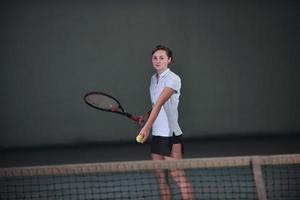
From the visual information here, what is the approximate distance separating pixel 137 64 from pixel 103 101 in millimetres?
3056

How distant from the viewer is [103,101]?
4.61 meters

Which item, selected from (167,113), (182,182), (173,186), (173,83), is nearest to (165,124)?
(167,113)

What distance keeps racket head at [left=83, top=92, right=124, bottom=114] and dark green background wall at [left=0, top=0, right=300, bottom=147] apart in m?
2.94

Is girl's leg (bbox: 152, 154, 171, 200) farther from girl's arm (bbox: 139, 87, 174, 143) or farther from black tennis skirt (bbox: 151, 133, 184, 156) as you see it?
girl's arm (bbox: 139, 87, 174, 143)

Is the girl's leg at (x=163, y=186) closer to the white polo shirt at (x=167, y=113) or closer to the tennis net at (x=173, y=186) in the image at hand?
the tennis net at (x=173, y=186)

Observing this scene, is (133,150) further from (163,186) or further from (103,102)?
(163,186)

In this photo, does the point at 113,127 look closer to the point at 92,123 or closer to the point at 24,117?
the point at 92,123

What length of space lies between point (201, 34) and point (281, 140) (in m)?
2.22

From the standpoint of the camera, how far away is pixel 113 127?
7.67 m

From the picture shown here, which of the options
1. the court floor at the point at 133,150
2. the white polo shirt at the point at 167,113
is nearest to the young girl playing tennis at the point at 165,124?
the white polo shirt at the point at 167,113

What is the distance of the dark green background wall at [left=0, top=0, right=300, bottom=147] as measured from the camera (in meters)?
7.45

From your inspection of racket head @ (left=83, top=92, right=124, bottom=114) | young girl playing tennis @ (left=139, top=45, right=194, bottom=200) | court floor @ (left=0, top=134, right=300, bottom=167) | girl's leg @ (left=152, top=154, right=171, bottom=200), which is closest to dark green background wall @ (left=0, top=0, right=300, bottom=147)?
court floor @ (left=0, top=134, right=300, bottom=167)

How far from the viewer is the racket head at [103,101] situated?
4543 mm

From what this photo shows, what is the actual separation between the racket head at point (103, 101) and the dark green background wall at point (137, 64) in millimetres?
2942
